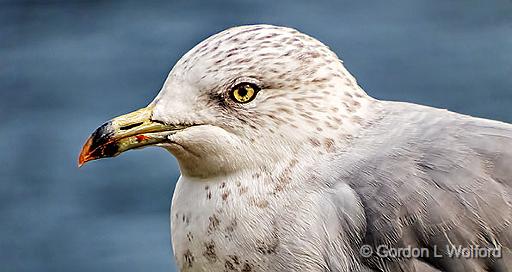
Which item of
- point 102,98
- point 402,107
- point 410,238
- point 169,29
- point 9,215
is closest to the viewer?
point 410,238

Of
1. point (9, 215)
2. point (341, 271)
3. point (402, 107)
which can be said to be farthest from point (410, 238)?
point (9, 215)

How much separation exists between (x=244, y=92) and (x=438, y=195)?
0.56m

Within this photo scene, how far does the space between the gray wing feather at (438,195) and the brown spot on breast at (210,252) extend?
0.39 meters

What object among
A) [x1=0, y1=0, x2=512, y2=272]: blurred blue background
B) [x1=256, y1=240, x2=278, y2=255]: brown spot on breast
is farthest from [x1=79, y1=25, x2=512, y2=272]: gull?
[x1=0, y1=0, x2=512, y2=272]: blurred blue background

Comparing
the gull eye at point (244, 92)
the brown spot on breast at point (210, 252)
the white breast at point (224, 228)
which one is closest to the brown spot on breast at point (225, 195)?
the white breast at point (224, 228)

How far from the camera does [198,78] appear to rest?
3752 millimetres

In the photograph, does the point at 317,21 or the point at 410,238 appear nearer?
the point at 410,238

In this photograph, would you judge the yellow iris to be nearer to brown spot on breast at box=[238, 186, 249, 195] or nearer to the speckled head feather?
the speckled head feather

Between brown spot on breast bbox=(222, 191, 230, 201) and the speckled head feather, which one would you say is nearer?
the speckled head feather

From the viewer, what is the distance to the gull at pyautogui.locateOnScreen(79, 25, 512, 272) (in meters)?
3.69

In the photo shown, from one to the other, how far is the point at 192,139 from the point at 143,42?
4078 millimetres

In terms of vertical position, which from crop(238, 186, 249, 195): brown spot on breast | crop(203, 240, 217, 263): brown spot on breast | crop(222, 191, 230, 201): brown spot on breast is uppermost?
crop(238, 186, 249, 195): brown spot on breast

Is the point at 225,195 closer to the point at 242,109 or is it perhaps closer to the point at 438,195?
the point at 242,109

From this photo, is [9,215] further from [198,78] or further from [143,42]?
[198,78]
